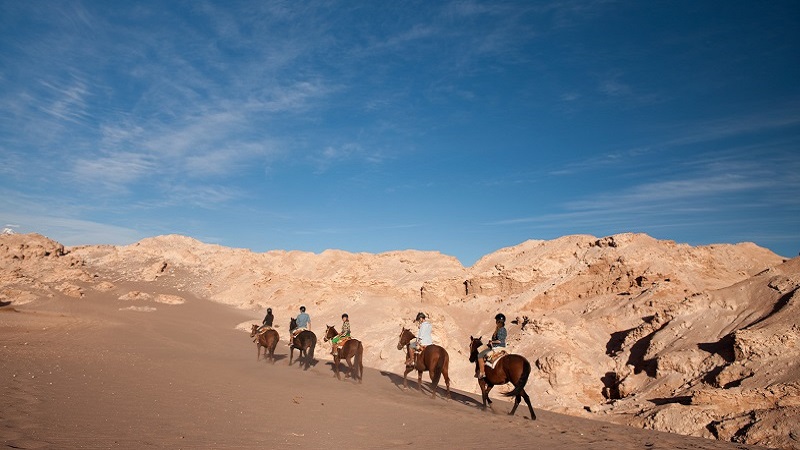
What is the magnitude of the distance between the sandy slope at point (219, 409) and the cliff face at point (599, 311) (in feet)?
12.9

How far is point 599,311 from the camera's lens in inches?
1047

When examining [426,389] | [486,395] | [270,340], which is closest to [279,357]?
[270,340]

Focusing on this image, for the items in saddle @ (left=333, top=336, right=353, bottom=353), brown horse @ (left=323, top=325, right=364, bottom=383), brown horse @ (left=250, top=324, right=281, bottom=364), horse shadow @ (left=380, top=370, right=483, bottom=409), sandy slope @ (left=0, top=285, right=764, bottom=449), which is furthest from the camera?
brown horse @ (left=250, top=324, right=281, bottom=364)

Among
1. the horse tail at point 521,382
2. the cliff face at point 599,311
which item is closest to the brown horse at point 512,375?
the horse tail at point 521,382

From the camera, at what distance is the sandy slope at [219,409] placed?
7.35m

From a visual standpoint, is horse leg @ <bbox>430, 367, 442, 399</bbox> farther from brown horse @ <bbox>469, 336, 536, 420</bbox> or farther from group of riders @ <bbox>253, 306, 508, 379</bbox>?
brown horse @ <bbox>469, 336, 536, 420</bbox>

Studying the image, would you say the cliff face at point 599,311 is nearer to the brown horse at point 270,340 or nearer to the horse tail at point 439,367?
the horse tail at point 439,367

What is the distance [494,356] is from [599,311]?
50.8 ft

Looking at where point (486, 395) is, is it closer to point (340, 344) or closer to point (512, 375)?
point (512, 375)

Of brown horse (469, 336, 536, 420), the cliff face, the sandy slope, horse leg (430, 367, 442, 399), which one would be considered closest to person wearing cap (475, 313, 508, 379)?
brown horse (469, 336, 536, 420)

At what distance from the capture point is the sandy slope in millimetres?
7352

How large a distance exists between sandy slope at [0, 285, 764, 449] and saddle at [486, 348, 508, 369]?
1473mm

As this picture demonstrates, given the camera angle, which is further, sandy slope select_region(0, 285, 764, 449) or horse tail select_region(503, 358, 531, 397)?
horse tail select_region(503, 358, 531, 397)

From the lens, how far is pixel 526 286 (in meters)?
34.5
